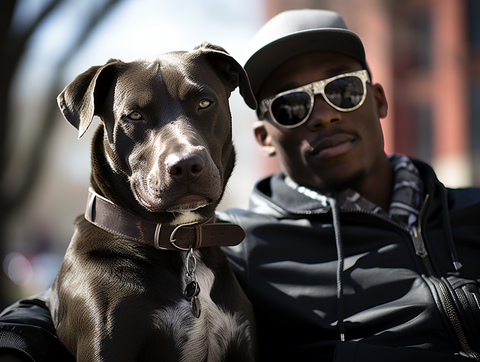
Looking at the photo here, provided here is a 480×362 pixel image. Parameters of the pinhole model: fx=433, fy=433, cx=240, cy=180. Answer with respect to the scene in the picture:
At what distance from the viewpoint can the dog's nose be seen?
61.3 inches

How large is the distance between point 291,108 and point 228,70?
45 centimetres

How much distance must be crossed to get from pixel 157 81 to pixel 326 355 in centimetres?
141

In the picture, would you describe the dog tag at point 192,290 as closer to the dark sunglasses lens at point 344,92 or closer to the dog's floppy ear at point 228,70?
the dog's floppy ear at point 228,70

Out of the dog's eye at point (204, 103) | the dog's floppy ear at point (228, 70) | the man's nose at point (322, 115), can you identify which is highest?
the dog's floppy ear at point (228, 70)

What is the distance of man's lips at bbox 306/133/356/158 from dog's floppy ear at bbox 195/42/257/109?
444mm

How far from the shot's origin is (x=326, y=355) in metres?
1.94

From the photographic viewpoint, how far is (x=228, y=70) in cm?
215

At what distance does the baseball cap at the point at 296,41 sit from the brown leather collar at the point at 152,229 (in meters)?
1.04

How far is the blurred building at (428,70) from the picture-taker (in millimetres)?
12086

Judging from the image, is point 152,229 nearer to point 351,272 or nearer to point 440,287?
point 351,272

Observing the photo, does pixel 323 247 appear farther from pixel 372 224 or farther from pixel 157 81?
pixel 157 81

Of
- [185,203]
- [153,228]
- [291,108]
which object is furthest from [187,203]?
[291,108]

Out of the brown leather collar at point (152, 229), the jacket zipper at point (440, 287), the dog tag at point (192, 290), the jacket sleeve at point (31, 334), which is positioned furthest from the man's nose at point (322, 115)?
the jacket sleeve at point (31, 334)

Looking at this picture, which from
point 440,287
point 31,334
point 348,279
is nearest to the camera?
point 31,334
